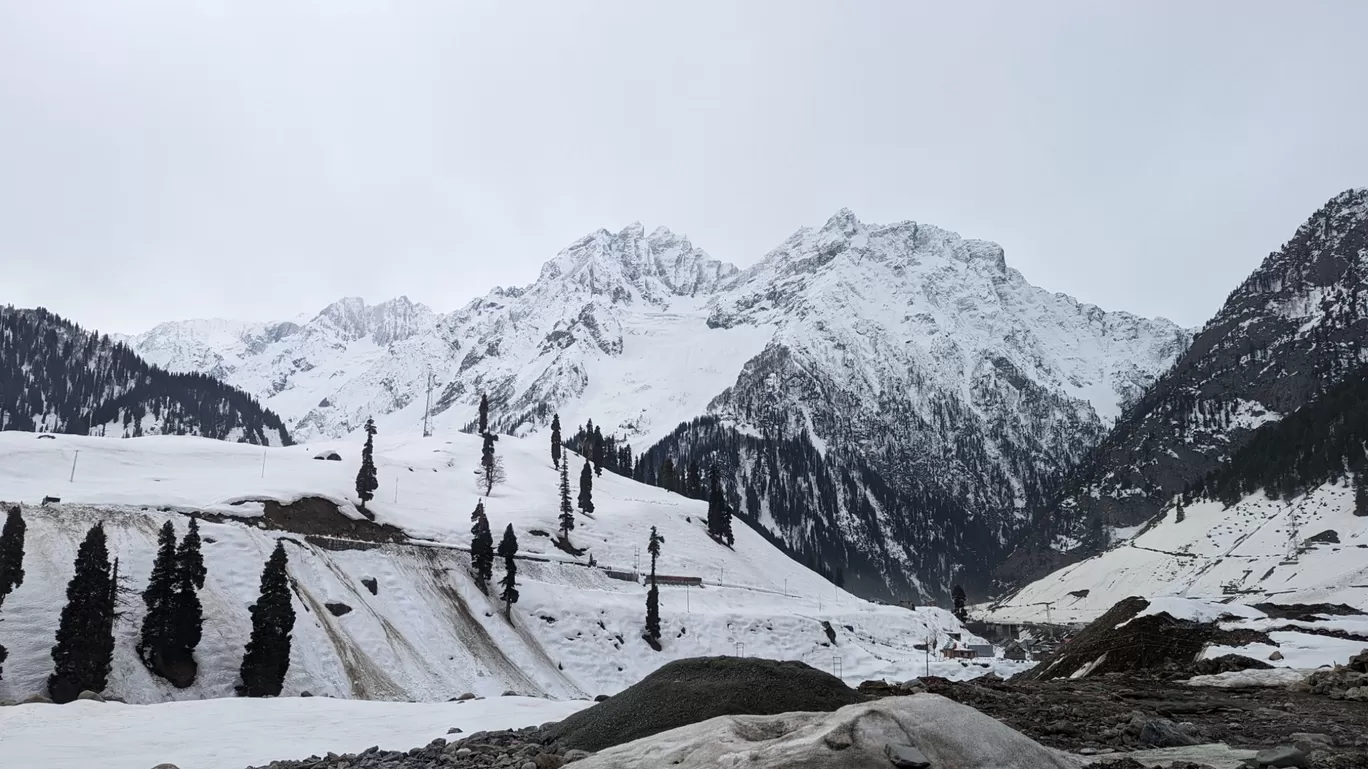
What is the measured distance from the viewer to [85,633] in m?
45.3

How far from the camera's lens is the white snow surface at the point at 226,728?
60.0ft

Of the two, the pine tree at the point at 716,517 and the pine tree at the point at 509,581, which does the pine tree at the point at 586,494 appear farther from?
the pine tree at the point at 509,581

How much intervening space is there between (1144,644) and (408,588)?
61632mm

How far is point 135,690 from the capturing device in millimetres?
45812

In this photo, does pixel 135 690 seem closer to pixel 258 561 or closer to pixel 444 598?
pixel 258 561

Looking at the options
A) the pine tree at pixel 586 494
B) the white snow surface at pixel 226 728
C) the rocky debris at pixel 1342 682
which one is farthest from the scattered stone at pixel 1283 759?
the pine tree at pixel 586 494

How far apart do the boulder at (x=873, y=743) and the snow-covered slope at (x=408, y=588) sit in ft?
156

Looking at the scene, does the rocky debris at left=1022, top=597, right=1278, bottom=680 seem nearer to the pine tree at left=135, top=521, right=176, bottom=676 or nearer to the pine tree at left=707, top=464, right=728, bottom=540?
the pine tree at left=135, top=521, right=176, bottom=676

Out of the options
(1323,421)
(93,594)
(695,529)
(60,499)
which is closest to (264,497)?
(60,499)

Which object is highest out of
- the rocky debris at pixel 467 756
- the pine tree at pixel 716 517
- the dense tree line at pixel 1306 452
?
the dense tree line at pixel 1306 452

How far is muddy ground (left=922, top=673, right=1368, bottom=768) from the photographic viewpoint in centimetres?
1423

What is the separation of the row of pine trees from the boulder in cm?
4700

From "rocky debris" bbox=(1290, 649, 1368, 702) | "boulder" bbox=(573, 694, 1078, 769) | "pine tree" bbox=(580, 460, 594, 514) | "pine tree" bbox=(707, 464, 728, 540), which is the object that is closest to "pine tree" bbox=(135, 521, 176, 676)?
"boulder" bbox=(573, 694, 1078, 769)

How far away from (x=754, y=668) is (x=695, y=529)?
117572 mm
